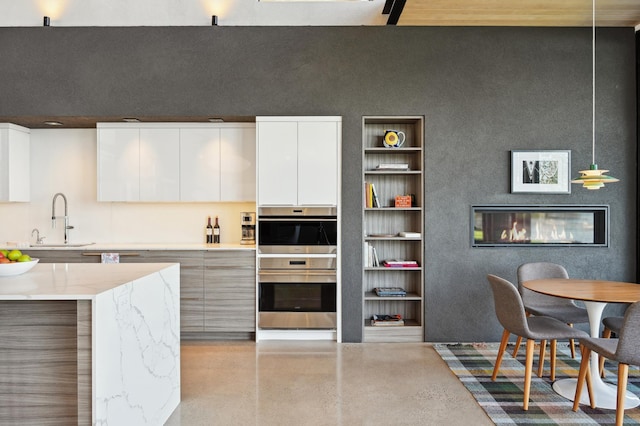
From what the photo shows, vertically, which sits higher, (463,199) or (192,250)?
(463,199)

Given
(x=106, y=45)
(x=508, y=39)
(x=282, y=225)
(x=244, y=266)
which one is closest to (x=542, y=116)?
(x=508, y=39)

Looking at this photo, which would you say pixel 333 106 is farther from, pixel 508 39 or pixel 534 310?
pixel 534 310

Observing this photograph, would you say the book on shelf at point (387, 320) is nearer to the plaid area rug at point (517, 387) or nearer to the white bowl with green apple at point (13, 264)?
the plaid area rug at point (517, 387)

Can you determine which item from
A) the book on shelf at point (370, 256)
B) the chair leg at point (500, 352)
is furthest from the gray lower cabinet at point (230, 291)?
the chair leg at point (500, 352)

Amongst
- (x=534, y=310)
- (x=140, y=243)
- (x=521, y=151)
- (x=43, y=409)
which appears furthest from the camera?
(x=140, y=243)

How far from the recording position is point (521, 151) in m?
4.45

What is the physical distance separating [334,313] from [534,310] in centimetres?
176

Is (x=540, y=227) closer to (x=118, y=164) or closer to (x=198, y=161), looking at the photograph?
(x=198, y=161)

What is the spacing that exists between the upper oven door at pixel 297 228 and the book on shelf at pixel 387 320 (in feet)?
2.87

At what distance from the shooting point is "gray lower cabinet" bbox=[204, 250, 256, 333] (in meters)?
4.47

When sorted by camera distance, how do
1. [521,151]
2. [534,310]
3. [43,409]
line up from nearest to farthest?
[43,409], [534,310], [521,151]

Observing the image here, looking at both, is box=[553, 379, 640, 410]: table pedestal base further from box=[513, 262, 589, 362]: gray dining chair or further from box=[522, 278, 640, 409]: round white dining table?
box=[513, 262, 589, 362]: gray dining chair

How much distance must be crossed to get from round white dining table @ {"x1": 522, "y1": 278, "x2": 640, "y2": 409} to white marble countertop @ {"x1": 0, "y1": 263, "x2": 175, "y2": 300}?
2.65 m

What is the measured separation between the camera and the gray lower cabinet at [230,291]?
176 inches
